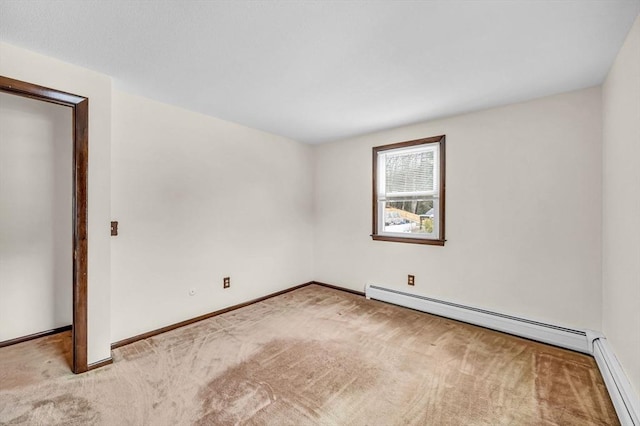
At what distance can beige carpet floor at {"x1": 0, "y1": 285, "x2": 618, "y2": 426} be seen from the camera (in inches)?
65.0

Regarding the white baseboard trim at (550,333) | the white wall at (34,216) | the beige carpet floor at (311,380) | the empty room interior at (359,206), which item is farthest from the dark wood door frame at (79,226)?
the white baseboard trim at (550,333)

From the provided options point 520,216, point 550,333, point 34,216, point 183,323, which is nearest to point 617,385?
point 550,333

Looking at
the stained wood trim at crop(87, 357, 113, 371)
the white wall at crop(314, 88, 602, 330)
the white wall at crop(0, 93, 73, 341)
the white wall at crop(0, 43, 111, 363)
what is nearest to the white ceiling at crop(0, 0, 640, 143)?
the white wall at crop(0, 43, 111, 363)

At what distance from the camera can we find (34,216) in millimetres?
2637

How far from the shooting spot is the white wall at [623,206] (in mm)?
1602

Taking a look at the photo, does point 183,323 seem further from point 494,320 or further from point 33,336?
point 494,320

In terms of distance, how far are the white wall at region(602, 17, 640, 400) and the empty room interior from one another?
26 millimetres

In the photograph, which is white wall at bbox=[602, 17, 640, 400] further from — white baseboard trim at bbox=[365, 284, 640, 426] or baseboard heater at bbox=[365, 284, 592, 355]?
baseboard heater at bbox=[365, 284, 592, 355]

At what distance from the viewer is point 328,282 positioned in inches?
171

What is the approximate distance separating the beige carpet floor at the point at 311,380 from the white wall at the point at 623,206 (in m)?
0.42

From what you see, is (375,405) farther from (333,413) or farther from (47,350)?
(47,350)

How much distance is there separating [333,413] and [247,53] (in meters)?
2.35

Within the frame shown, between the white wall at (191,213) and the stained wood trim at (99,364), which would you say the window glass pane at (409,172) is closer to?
the white wall at (191,213)

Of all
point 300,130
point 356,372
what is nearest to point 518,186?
point 356,372
